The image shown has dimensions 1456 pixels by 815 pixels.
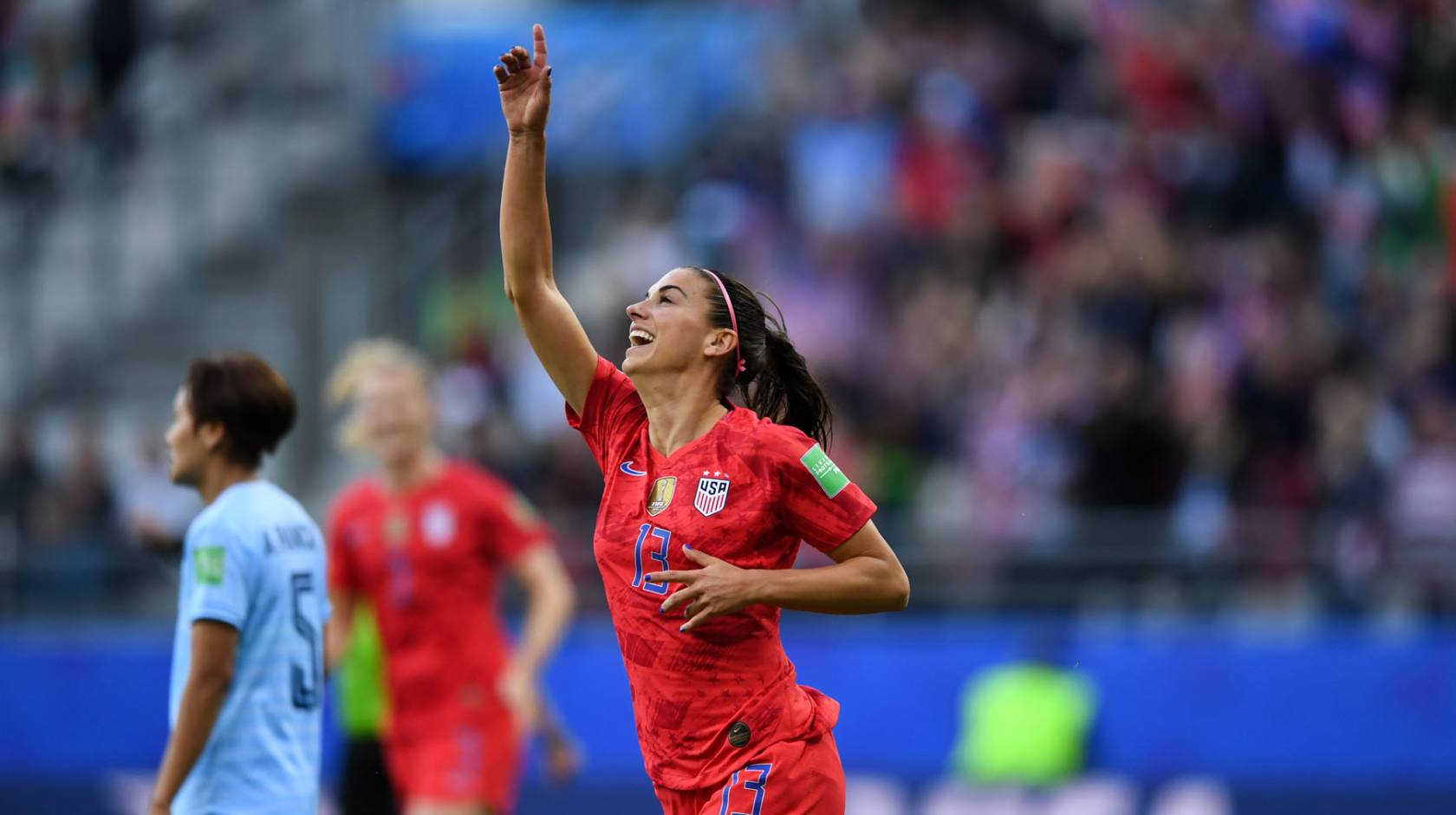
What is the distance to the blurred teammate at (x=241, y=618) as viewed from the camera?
516cm

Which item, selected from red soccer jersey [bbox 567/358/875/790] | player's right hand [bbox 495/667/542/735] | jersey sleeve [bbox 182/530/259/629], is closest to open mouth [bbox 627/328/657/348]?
red soccer jersey [bbox 567/358/875/790]

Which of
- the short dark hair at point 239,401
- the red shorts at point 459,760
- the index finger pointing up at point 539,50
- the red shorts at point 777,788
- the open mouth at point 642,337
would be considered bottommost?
the red shorts at point 777,788

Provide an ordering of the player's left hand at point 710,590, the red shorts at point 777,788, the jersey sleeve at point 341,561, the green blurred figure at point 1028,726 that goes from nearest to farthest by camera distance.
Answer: the player's left hand at point 710,590
the red shorts at point 777,788
the jersey sleeve at point 341,561
the green blurred figure at point 1028,726

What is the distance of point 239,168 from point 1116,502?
24.5 ft

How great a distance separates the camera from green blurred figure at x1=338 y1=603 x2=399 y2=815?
311 inches

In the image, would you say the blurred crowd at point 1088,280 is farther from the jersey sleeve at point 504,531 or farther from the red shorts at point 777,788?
the red shorts at point 777,788

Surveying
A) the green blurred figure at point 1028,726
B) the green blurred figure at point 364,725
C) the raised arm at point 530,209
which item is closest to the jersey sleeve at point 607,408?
the raised arm at point 530,209

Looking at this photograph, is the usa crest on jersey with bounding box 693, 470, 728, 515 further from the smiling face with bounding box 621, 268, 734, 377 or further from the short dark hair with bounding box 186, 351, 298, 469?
the short dark hair with bounding box 186, 351, 298, 469

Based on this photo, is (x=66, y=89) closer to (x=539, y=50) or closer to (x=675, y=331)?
(x=539, y=50)

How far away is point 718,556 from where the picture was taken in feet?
16.0

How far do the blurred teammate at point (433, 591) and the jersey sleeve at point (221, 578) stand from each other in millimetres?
2213

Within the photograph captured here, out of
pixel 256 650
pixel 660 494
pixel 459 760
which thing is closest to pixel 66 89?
pixel 459 760

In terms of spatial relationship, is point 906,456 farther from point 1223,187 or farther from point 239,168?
point 239,168

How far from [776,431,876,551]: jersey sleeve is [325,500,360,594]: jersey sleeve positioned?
3.31 m
